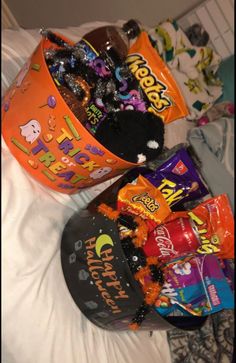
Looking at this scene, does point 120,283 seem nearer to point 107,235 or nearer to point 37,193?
point 107,235

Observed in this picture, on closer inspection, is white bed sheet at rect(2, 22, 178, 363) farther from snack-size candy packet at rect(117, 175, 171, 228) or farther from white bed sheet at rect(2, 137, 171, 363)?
snack-size candy packet at rect(117, 175, 171, 228)

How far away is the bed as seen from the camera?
46cm

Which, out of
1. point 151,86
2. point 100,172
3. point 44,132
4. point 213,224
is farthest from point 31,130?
point 213,224

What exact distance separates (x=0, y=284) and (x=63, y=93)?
0.26 metres

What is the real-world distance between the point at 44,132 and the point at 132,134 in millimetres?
169

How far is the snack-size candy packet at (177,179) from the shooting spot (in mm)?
648

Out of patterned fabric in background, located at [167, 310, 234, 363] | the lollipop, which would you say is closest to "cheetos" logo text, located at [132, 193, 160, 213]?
the lollipop

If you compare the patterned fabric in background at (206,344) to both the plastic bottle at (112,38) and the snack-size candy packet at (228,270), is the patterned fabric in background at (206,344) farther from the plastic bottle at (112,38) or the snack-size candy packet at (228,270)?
the plastic bottle at (112,38)

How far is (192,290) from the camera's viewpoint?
660mm

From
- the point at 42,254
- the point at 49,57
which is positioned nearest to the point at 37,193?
the point at 42,254

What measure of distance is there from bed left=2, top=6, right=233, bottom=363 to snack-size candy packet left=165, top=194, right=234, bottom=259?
197 millimetres

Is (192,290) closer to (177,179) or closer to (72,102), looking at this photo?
(177,179)

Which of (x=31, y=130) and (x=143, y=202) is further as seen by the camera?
(x=143, y=202)

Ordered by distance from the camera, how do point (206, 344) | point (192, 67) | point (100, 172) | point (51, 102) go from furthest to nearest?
point (192, 67) < point (206, 344) < point (100, 172) < point (51, 102)
